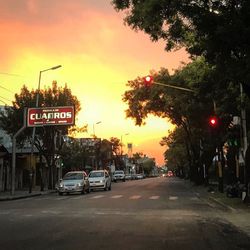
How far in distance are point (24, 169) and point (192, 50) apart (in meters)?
43.2

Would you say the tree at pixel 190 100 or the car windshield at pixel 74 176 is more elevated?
the tree at pixel 190 100

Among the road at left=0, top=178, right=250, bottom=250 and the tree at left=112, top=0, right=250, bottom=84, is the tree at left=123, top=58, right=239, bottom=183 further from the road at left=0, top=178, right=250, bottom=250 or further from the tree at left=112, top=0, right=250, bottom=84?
the road at left=0, top=178, right=250, bottom=250

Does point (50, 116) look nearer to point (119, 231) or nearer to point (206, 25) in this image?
point (206, 25)

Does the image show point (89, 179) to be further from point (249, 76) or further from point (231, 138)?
point (249, 76)

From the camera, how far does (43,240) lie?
1315cm

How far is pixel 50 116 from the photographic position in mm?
44938

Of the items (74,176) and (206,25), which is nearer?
(206,25)

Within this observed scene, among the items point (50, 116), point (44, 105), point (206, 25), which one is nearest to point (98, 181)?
point (50, 116)

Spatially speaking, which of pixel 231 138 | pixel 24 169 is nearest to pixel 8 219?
pixel 231 138

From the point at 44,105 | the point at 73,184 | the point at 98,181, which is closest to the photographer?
the point at 73,184

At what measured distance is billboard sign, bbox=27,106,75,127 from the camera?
44.5m

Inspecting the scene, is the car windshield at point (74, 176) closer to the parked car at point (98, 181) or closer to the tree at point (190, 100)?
the parked car at point (98, 181)

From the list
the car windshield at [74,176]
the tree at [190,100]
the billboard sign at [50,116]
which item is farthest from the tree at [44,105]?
the car windshield at [74,176]

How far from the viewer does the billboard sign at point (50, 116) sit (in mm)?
44500
